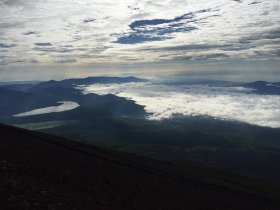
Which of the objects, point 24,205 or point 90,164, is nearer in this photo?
point 24,205

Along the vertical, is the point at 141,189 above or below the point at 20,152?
below

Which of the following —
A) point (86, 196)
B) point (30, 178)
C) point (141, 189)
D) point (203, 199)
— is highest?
point (30, 178)

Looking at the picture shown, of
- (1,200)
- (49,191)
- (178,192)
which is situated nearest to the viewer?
(1,200)

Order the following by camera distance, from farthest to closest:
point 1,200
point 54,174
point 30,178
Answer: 1. point 54,174
2. point 30,178
3. point 1,200

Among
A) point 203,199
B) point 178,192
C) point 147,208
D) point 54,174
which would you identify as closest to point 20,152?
point 54,174

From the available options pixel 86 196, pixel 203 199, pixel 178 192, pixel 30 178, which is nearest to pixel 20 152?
pixel 30 178

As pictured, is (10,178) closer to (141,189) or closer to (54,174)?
(54,174)

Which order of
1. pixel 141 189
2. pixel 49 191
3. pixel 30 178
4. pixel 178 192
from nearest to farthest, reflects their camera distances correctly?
pixel 49 191, pixel 30 178, pixel 141 189, pixel 178 192

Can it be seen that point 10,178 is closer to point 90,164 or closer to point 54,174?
point 54,174

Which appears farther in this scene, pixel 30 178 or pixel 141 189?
pixel 141 189
